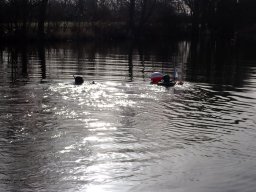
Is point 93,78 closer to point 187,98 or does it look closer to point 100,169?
point 187,98

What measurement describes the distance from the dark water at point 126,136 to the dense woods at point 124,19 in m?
34.5

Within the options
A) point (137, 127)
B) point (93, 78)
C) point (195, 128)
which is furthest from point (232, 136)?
point (93, 78)

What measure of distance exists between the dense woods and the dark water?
34.5 meters

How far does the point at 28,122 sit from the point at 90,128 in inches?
74.6

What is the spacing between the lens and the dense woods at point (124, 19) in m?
55.6

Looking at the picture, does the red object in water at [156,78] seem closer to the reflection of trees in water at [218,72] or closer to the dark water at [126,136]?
the dark water at [126,136]

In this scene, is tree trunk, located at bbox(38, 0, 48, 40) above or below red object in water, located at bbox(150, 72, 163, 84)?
above

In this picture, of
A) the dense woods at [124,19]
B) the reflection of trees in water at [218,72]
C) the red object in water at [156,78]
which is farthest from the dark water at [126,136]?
the dense woods at [124,19]

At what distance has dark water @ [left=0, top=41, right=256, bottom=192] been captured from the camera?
8.99m

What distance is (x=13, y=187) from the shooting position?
844cm

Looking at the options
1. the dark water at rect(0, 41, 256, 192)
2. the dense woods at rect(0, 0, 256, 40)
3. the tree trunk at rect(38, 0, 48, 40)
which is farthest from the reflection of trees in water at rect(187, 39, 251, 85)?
the dense woods at rect(0, 0, 256, 40)

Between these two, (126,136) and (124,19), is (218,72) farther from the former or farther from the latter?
(124,19)

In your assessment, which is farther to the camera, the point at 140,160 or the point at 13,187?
the point at 140,160

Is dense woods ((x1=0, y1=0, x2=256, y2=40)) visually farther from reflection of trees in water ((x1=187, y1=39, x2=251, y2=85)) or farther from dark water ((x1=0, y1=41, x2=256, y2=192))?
dark water ((x1=0, y1=41, x2=256, y2=192))
